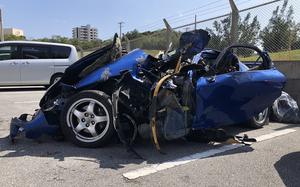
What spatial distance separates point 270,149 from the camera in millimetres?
5535

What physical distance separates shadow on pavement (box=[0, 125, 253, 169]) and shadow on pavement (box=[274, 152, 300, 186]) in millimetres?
540

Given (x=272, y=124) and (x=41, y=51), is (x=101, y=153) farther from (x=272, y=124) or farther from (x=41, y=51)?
(x=41, y=51)

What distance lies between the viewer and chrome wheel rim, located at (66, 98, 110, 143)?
5.52 meters

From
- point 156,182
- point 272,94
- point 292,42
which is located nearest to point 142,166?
point 156,182

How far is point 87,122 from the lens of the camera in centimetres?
555

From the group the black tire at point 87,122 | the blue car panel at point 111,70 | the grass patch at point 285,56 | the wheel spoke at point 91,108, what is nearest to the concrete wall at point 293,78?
the grass patch at point 285,56

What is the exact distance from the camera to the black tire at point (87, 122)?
5.47m

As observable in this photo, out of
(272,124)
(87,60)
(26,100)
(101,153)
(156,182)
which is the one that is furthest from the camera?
(26,100)

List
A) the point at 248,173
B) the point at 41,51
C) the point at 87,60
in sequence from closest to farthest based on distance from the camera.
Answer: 1. the point at 248,173
2. the point at 87,60
3. the point at 41,51

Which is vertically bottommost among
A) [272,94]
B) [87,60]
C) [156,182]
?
[156,182]

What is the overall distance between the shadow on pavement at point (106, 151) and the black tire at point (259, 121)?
135cm

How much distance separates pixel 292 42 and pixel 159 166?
229 inches

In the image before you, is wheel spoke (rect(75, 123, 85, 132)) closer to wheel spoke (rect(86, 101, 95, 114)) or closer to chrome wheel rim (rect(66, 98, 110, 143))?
chrome wheel rim (rect(66, 98, 110, 143))

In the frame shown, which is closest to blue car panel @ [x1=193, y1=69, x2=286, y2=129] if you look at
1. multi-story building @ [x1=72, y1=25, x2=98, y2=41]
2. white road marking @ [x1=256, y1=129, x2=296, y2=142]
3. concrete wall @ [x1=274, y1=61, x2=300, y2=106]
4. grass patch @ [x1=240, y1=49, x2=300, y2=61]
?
white road marking @ [x1=256, y1=129, x2=296, y2=142]
